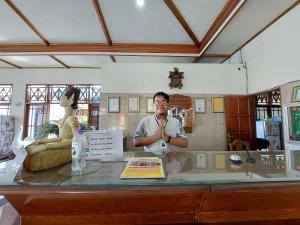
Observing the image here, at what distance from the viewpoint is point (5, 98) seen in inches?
229

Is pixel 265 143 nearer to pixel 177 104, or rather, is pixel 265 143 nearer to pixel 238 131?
pixel 238 131

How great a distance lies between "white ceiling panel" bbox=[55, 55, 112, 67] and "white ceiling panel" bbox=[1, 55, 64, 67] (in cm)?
37

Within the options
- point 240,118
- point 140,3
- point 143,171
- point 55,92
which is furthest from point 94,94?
point 143,171

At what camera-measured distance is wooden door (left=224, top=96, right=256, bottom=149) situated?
4230mm

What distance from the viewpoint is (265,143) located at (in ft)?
12.9

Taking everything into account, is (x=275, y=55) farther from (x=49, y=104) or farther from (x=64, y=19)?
(x=49, y=104)

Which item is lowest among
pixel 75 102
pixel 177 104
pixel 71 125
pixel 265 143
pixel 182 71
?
pixel 265 143

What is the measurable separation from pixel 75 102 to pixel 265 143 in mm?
4093

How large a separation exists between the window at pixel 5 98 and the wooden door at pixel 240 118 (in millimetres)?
6384

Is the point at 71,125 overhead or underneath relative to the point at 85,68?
underneath

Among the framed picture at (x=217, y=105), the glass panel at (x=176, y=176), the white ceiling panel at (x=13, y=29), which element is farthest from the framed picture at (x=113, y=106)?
the glass panel at (x=176, y=176)

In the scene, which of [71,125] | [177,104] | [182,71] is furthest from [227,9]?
[71,125]

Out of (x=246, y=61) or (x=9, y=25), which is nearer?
(x=9, y=25)

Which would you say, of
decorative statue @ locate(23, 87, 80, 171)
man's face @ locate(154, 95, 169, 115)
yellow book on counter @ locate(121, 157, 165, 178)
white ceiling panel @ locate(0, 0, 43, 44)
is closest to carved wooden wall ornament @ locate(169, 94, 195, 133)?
man's face @ locate(154, 95, 169, 115)
